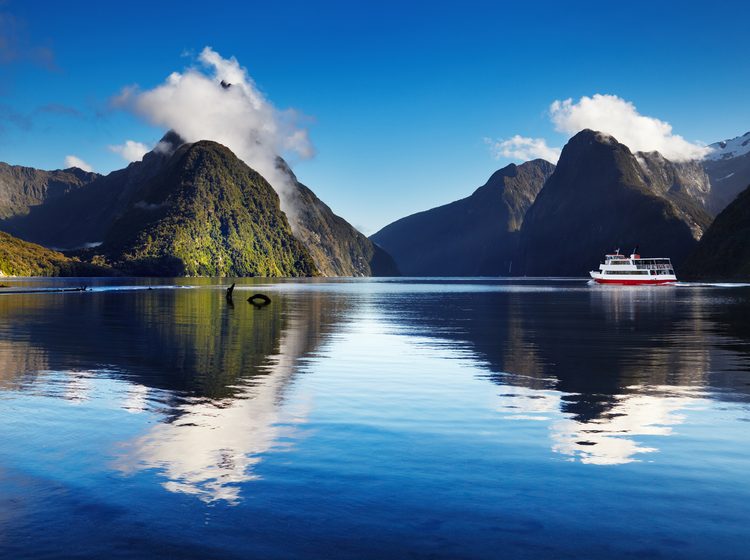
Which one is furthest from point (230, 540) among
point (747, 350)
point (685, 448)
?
point (747, 350)

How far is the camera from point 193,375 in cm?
3023

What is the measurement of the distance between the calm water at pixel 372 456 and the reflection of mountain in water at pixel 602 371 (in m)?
0.16

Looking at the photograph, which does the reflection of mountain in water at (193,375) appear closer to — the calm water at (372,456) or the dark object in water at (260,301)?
the calm water at (372,456)

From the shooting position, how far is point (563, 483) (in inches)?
550

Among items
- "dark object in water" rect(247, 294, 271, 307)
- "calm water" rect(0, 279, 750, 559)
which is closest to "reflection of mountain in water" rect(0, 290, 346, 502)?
"calm water" rect(0, 279, 750, 559)

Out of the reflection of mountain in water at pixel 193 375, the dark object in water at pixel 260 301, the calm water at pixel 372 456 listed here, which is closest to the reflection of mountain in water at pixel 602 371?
the calm water at pixel 372 456

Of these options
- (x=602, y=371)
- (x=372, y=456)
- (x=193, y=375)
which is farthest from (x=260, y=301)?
(x=372, y=456)

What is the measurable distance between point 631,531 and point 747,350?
119 ft

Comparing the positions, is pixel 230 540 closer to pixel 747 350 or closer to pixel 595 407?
pixel 595 407

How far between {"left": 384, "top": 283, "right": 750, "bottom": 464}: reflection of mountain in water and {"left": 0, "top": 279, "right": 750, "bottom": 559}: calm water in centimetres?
16

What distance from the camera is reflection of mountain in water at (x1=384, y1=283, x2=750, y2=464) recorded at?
64.3ft

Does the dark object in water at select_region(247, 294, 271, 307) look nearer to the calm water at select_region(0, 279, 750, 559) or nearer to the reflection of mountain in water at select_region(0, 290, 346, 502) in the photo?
the reflection of mountain in water at select_region(0, 290, 346, 502)

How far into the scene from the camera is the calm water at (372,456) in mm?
10953

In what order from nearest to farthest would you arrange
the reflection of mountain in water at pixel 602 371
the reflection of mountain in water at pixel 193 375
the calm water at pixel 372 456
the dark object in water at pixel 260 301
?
the calm water at pixel 372 456
the reflection of mountain in water at pixel 193 375
the reflection of mountain in water at pixel 602 371
the dark object in water at pixel 260 301
